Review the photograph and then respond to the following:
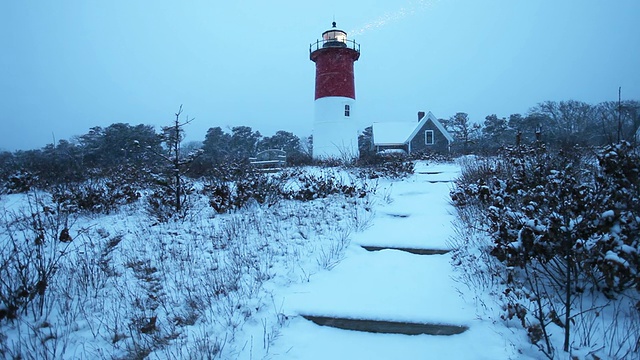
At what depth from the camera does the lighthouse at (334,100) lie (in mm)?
18141

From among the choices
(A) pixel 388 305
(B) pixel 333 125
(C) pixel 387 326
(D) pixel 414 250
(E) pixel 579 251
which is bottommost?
(C) pixel 387 326

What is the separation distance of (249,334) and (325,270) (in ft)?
4.73

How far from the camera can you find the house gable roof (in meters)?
28.4

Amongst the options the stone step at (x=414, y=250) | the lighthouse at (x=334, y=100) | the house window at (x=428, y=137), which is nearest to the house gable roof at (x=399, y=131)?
the house window at (x=428, y=137)

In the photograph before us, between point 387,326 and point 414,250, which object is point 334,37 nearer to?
point 414,250

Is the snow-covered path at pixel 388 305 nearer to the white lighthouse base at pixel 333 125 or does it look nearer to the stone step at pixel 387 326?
the stone step at pixel 387 326

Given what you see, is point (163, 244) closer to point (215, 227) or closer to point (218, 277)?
point (215, 227)

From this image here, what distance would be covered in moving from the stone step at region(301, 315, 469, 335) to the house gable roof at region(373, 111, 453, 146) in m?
27.3

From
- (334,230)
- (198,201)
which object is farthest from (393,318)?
(198,201)

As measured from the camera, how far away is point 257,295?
335 cm

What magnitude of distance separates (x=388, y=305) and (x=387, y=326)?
0.82ft

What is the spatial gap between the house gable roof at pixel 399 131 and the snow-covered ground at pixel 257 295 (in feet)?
80.2

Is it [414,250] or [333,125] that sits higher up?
[333,125]

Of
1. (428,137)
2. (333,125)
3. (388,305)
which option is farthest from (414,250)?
(428,137)
